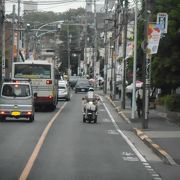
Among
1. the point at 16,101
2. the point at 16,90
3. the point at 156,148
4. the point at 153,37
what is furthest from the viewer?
the point at 16,90

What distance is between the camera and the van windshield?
32.9 meters

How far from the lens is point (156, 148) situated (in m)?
19.5

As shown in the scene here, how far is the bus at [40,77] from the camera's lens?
139 ft

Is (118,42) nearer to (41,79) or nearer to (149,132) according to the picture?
(41,79)

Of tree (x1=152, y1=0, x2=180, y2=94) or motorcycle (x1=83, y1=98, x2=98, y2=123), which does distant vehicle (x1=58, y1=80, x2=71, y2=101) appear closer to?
motorcycle (x1=83, y1=98, x2=98, y2=123)

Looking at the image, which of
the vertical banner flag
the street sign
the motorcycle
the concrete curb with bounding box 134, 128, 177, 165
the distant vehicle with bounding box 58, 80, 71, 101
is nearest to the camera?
the concrete curb with bounding box 134, 128, 177, 165

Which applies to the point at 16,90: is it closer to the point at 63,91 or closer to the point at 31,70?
the point at 31,70

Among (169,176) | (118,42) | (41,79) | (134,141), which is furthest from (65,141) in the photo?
(118,42)

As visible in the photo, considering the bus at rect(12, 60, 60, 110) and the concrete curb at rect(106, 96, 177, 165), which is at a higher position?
the bus at rect(12, 60, 60, 110)

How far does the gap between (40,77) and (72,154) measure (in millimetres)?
24460

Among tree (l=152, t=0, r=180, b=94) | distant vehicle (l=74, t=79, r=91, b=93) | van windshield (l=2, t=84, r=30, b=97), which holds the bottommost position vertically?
distant vehicle (l=74, t=79, r=91, b=93)

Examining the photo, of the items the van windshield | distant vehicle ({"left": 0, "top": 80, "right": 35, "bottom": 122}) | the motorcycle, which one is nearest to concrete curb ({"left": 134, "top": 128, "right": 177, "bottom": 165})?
Answer: the motorcycle

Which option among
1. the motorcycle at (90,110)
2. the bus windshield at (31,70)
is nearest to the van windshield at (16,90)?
the motorcycle at (90,110)

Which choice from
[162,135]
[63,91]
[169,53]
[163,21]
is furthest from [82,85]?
[162,135]
